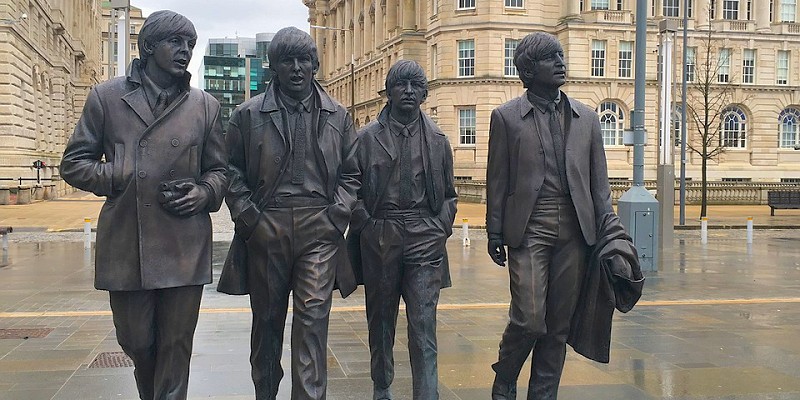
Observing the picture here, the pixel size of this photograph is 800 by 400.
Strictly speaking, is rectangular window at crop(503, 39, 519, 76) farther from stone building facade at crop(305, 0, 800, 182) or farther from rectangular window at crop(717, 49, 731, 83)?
rectangular window at crop(717, 49, 731, 83)

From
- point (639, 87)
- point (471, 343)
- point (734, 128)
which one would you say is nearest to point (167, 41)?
point (471, 343)

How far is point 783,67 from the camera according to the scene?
55.3 meters

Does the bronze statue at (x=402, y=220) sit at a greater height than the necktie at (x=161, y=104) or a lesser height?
lesser

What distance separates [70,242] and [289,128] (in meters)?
17.6

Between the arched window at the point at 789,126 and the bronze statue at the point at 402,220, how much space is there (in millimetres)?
55609

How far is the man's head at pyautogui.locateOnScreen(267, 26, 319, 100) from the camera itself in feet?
16.8

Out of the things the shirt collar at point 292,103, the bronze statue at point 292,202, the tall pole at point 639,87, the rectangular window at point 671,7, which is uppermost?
the rectangular window at point 671,7

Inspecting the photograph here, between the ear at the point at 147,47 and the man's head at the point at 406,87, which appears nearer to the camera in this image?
the ear at the point at 147,47

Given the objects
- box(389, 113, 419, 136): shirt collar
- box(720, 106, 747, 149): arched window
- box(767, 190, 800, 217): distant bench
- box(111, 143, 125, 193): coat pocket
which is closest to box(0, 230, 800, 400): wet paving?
box(389, 113, 419, 136): shirt collar

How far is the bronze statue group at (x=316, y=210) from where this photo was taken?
4562 mm

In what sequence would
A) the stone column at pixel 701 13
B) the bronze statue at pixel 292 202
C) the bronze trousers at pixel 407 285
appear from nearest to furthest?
1. the bronze statue at pixel 292 202
2. the bronze trousers at pixel 407 285
3. the stone column at pixel 701 13

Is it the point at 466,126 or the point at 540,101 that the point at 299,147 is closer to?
the point at 540,101

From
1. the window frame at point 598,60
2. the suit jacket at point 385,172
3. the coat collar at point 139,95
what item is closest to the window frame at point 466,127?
the window frame at point 598,60

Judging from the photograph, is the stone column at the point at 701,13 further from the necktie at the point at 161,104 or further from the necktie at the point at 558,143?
the necktie at the point at 161,104
